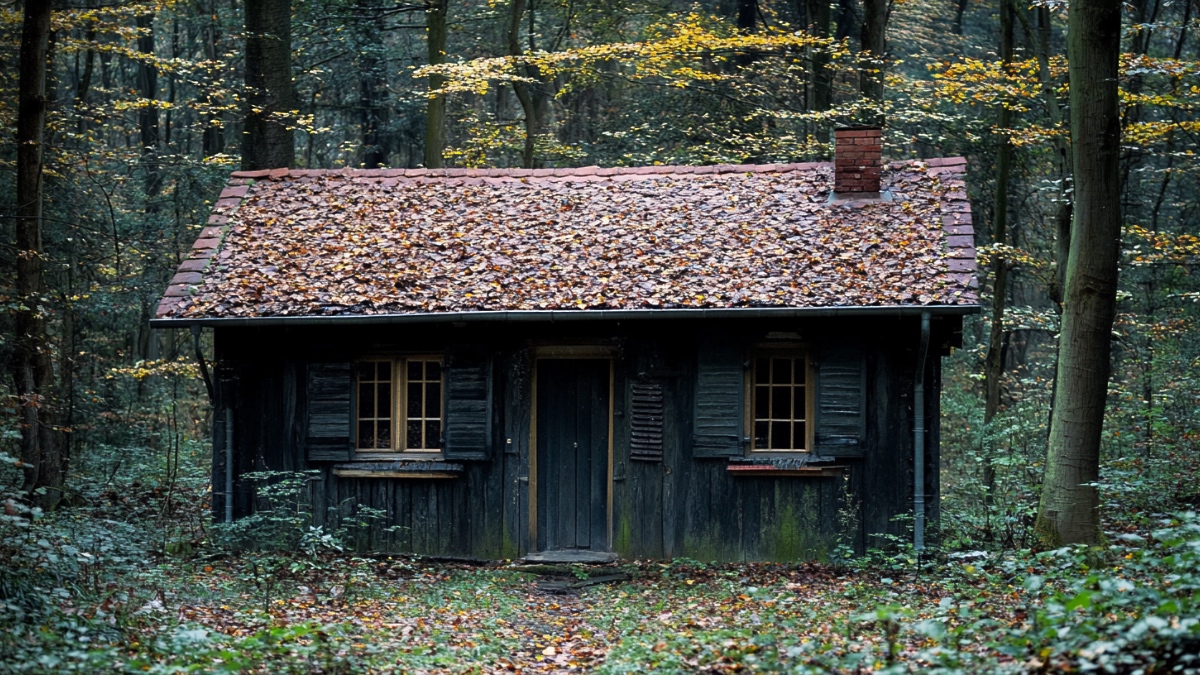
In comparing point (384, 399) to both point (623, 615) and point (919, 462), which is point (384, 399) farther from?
point (919, 462)

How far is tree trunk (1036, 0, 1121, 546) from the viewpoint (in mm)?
8938

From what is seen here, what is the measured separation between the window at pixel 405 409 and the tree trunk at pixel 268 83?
19.6 ft

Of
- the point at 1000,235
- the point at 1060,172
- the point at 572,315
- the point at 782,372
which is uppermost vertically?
the point at 1060,172

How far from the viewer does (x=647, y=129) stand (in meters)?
20.2

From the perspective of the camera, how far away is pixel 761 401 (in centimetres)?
1134

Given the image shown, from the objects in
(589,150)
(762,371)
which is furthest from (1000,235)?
(589,150)

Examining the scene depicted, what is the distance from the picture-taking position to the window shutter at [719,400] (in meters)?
11.1

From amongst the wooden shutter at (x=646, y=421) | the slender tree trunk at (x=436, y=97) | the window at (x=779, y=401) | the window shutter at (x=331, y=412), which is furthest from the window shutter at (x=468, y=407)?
the slender tree trunk at (x=436, y=97)

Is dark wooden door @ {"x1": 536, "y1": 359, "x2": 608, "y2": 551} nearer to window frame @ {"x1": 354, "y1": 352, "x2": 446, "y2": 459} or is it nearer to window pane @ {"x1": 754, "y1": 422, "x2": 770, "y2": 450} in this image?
window frame @ {"x1": 354, "y1": 352, "x2": 446, "y2": 459}

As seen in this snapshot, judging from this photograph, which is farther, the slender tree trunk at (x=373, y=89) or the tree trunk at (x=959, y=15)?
the tree trunk at (x=959, y=15)

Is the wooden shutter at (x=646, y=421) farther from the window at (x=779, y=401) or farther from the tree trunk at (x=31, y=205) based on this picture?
the tree trunk at (x=31, y=205)

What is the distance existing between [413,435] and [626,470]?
241 centimetres

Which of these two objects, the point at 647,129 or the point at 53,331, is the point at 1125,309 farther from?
the point at 53,331

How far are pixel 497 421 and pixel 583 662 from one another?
185 inches
